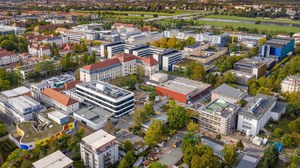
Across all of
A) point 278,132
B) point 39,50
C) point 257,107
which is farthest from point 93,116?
point 39,50

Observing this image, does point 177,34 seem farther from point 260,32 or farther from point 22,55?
point 22,55

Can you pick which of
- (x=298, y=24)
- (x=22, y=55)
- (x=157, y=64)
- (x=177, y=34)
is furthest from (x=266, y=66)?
(x=298, y=24)

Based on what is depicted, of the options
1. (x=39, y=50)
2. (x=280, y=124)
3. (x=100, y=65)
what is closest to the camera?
(x=280, y=124)

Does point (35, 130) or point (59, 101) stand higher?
point (59, 101)

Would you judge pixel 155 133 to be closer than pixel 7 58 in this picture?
Yes

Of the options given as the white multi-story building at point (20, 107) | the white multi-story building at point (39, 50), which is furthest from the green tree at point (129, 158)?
the white multi-story building at point (39, 50)

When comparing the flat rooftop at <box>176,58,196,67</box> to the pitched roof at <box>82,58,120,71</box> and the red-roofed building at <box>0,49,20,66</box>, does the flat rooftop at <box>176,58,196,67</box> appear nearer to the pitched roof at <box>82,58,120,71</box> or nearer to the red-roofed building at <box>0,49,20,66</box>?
the pitched roof at <box>82,58,120,71</box>

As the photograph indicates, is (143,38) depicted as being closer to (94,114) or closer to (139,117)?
(94,114)

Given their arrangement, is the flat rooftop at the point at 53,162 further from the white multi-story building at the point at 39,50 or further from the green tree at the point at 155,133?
the white multi-story building at the point at 39,50

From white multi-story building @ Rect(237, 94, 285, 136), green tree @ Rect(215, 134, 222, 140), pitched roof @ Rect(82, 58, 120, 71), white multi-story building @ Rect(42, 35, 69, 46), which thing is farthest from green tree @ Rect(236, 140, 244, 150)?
white multi-story building @ Rect(42, 35, 69, 46)
